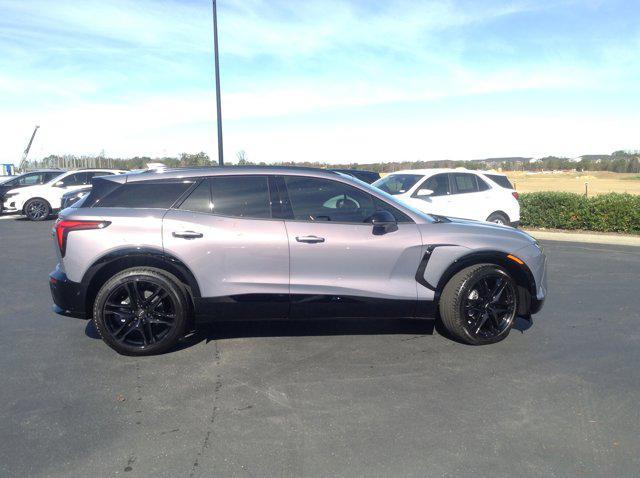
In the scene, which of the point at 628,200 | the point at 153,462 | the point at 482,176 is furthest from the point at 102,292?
the point at 628,200

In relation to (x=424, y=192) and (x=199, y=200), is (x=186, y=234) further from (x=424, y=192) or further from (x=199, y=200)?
(x=424, y=192)

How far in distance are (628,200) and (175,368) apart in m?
13.1

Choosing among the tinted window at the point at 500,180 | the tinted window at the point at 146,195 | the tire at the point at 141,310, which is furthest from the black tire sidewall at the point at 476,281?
the tinted window at the point at 500,180

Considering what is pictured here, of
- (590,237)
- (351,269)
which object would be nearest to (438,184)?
(590,237)

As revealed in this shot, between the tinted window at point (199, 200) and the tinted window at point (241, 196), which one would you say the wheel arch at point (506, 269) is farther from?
the tinted window at point (199, 200)

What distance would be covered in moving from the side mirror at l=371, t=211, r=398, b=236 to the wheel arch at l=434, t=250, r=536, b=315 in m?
0.66

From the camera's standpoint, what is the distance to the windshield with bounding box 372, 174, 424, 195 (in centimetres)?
1113

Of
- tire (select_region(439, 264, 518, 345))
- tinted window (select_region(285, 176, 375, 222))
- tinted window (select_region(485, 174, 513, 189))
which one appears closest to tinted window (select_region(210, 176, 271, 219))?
tinted window (select_region(285, 176, 375, 222))

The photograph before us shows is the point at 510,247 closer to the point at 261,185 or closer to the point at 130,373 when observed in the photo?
the point at 261,185

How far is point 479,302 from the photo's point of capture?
483 centimetres

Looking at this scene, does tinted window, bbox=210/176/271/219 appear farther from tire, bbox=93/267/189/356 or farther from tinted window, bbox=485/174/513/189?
tinted window, bbox=485/174/513/189

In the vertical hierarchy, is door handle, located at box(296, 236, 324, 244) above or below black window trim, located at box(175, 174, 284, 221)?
below

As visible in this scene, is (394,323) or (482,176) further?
(482,176)

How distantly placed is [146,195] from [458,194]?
8.02m
